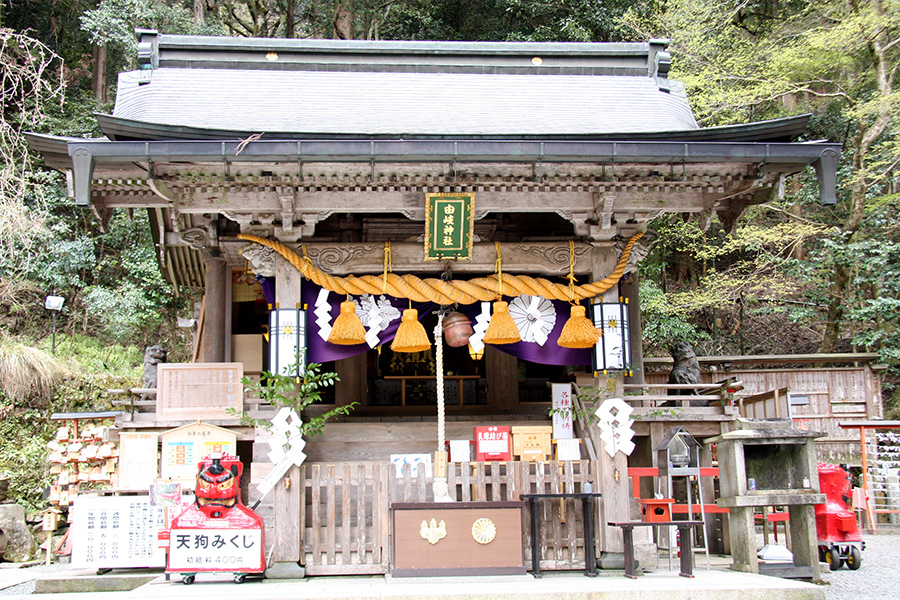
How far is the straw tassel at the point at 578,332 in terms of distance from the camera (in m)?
8.03

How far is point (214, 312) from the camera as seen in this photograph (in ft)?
34.7

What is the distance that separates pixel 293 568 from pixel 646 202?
5.45 meters

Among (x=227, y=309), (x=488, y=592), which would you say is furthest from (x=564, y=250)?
(x=227, y=309)

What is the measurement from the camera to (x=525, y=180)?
778 cm

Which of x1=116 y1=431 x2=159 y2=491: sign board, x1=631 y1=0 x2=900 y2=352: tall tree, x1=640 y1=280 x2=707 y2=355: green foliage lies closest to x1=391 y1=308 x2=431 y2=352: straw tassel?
x1=116 y1=431 x2=159 y2=491: sign board

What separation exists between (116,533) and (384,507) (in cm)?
306

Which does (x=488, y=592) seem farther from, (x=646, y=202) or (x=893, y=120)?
(x=893, y=120)

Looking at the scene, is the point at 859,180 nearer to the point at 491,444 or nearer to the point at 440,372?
the point at 491,444

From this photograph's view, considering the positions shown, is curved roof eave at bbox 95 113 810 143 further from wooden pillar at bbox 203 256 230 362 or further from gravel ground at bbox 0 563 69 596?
gravel ground at bbox 0 563 69 596

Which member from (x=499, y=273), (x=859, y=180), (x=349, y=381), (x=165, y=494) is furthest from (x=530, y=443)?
(x=859, y=180)

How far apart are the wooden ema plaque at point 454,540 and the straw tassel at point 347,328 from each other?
1.95 metres

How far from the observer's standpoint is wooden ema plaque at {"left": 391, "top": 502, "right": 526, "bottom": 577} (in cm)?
682

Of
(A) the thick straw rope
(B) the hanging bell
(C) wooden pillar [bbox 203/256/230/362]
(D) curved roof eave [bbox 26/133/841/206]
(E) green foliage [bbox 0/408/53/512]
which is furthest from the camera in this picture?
(E) green foliage [bbox 0/408/53/512]

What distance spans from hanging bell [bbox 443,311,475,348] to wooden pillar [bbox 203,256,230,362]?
3963 mm
